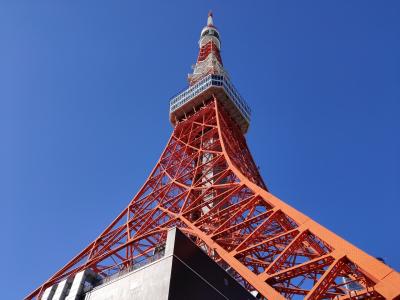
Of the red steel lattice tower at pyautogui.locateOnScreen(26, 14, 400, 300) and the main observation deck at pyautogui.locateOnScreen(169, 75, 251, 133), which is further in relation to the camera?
the main observation deck at pyautogui.locateOnScreen(169, 75, 251, 133)

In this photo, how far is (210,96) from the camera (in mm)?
22688

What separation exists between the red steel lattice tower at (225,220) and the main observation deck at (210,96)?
58mm

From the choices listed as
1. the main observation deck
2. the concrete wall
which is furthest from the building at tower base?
the main observation deck

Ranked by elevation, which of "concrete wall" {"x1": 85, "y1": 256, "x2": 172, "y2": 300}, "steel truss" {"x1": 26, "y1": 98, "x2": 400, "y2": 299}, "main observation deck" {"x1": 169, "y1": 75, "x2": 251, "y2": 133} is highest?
"main observation deck" {"x1": 169, "y1": 75, "x2": 251, "y2": 133}

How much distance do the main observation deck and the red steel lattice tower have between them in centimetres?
6

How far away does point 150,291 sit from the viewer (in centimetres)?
801

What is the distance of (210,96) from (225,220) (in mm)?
11105

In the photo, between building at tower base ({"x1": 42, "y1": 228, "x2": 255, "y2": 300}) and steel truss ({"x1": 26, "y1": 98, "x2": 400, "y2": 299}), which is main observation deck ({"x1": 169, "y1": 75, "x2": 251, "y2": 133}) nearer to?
steel truss ({"x1": 26, "y1": 98, "x2": 400, "y2": 299})

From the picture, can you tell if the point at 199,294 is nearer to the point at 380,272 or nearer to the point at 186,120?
the point at 380,272

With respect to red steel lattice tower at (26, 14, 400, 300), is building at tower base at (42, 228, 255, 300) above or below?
below

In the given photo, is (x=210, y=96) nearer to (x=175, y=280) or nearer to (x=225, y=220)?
(x=225, y=220)

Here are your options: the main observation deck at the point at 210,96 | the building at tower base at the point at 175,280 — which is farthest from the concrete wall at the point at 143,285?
the main observation deck at the point at 210,96

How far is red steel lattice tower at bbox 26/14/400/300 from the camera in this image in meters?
8.77

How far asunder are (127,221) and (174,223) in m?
3.01
